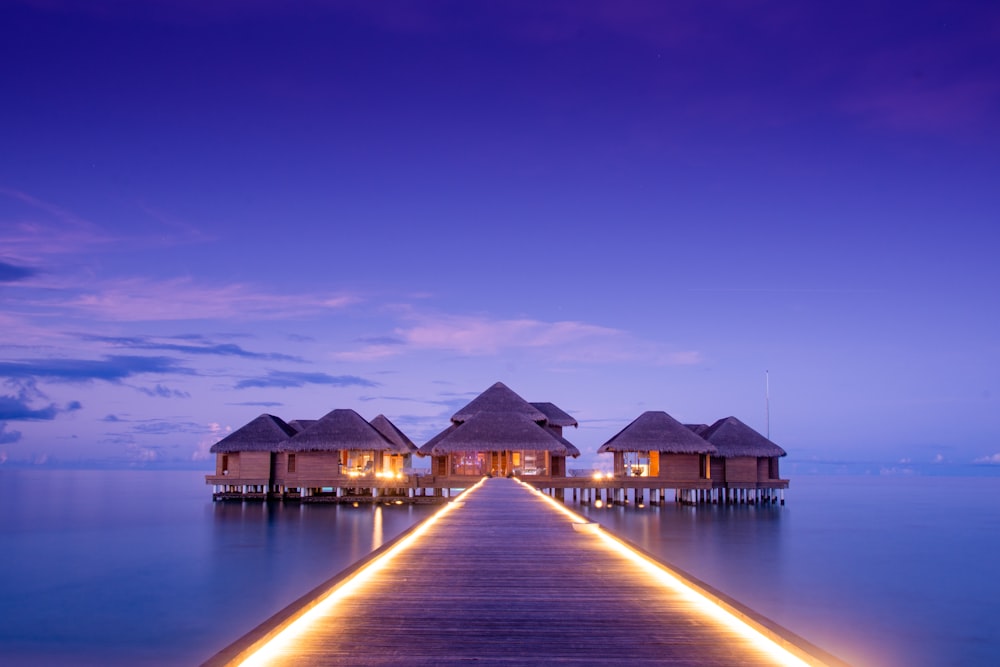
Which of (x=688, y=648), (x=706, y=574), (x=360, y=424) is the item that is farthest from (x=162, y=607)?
(x=360, y=424)

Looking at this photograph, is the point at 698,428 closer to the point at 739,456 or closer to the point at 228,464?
the point at 739,456

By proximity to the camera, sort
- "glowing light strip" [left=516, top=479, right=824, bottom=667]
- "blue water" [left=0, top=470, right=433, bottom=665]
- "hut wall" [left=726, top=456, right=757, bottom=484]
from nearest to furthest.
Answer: "glowing light strip" [left=516, top=479, right=824, bottom=667] < "blue water" [left=0, top=470, right=433, bottom=665] < "hut wall" [left=726, top=456, right=757, bottom=484]

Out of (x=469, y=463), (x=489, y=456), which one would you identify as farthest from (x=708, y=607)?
(x=469, y=463)

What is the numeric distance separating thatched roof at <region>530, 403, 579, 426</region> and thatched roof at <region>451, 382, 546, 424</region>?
3.81m

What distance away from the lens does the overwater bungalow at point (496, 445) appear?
3303cm

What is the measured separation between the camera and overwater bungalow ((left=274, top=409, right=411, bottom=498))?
35406 millimetres

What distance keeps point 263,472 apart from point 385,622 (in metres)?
34.1

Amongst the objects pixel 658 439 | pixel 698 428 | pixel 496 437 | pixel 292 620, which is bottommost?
pixel 292 620

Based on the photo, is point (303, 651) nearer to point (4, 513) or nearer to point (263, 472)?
point (263, 472)

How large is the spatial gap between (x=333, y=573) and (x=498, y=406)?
17.0m

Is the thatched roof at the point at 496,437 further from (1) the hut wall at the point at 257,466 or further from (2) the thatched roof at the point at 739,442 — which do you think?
(1) the hut wall at the point at 257,466

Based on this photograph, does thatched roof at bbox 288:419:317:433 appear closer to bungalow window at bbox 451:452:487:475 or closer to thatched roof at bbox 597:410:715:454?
bungalow window at bbox 451:452:487:475

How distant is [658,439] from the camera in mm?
34969

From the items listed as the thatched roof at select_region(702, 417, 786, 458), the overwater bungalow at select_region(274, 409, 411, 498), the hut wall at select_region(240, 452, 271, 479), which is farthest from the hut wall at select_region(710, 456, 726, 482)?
the hut wall at select_region(240, 452, 271, 479)
